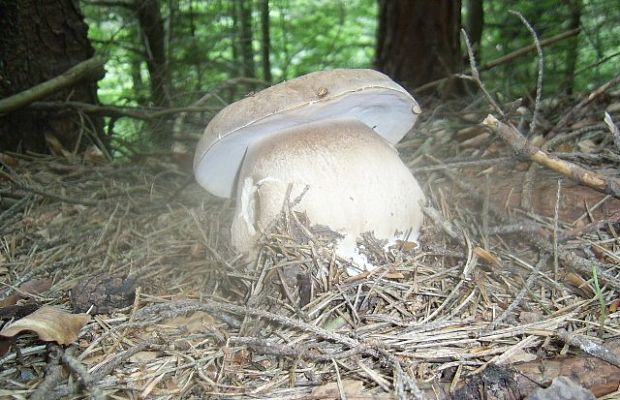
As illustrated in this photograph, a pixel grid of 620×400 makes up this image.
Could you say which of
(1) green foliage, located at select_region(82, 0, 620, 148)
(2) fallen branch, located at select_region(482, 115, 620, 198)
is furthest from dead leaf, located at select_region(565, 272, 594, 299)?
(1) green foliage, located at select_region(82, 0, 620, 148)

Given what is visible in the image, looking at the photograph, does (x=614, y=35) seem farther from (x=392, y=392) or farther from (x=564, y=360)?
(x=392, y=392)

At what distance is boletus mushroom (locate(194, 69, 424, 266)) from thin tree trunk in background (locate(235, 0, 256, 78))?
299cm

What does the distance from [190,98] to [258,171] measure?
2621mm

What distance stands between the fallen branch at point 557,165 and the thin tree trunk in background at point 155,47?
2.89 meters

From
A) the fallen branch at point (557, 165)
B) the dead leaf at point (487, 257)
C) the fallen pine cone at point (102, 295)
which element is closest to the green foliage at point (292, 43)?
the fallen branch at point (557, 165)

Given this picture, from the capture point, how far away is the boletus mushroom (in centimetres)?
167

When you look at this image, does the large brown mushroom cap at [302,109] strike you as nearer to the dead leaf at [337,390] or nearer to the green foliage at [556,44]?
the dead leaf at [337,390]

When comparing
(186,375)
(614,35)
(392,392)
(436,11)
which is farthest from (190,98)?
(614,35)

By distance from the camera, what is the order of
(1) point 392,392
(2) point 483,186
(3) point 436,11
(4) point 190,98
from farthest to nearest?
1. (4) point 190,98
2. (3) point 436,11
3. (2) point 483,186
4. (1) point 392,392

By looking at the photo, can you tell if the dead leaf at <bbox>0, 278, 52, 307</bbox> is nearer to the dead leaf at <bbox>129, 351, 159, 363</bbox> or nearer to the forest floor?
the forest floor

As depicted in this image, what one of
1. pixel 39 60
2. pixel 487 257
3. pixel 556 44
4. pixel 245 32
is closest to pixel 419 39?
pixel 556 44

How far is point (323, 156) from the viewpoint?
187cm

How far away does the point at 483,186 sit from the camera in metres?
2.17

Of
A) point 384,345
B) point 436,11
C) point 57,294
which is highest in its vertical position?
point 436,11
